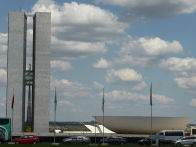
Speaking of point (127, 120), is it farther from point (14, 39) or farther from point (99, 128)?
point (14, 39)

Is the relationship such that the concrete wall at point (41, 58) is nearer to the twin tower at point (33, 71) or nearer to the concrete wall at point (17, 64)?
the twin tower at point (33, 71)

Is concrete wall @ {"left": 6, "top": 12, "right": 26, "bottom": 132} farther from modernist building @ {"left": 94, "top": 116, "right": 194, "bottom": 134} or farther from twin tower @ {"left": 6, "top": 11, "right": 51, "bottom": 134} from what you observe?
modernist building @ {"left": 94, "top": 116, "right": 194, "bottom": 134}

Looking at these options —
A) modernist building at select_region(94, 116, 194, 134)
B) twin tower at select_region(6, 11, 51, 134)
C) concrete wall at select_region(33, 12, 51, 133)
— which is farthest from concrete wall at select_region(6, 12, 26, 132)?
modernist building at select_region(94, 116, 194, 134)

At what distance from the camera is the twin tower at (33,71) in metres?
73.9

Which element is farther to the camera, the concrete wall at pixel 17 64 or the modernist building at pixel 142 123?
the concrete wall at pixel 17 64

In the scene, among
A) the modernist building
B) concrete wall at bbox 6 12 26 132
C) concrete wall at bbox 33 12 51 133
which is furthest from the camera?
concrete wall at bbox 33 12 51 133

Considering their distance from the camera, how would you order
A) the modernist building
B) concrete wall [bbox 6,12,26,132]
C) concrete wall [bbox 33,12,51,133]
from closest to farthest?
the modernist building < concrete wall [bbox 6,12,26,132] < concrete wall [bbox 33,12,51,133]

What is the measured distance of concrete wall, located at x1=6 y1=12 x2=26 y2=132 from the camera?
73.9m

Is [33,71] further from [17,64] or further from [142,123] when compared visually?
[142,123]

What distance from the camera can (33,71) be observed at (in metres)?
78.3

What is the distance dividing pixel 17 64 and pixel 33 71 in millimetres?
3522

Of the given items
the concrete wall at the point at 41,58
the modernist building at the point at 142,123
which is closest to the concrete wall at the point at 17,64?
the concrete wall at the point at 41,58

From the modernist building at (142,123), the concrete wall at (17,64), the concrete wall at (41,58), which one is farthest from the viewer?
the concrete wall at (41,58)

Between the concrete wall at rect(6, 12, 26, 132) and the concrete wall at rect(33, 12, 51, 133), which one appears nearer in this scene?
the concrete wall at rect(6, 12, 26, 132)
